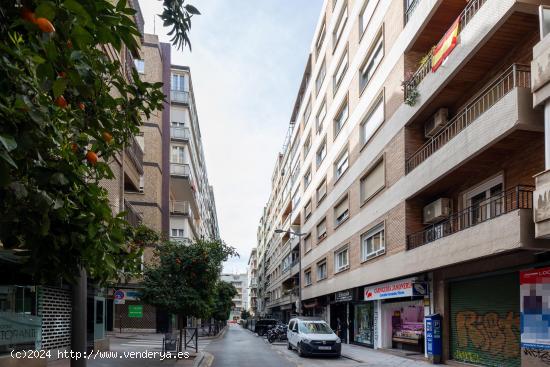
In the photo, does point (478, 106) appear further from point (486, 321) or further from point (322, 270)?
point (322, 270)

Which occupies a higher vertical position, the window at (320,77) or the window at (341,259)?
the window at (320,77)

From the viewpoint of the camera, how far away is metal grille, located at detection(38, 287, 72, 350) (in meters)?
13.1

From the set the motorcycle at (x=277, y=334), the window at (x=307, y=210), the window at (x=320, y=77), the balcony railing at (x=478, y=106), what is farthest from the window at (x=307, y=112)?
the balcony railing at (x=478, y=106)

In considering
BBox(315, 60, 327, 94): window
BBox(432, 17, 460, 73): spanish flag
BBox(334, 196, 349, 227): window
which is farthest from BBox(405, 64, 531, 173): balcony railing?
BBox(315, 60, 327, 94): window

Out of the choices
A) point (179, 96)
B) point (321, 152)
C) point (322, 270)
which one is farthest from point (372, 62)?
point (179, 96)

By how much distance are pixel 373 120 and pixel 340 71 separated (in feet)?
26.7

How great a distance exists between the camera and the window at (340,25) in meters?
28.9

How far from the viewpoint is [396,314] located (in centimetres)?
2116

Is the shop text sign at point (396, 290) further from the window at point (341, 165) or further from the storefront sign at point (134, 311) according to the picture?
the storefront sign at point (134, 311)

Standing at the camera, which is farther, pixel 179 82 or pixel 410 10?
pixel 179 82

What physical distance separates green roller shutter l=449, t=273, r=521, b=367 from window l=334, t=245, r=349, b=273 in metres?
11.3

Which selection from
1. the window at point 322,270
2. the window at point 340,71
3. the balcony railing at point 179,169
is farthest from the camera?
the balcony railing at point 179,169

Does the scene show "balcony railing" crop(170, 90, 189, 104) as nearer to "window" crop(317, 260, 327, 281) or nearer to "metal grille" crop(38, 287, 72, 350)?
"window" crop(317, 260, 327, 281)

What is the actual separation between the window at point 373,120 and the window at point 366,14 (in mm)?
4354
